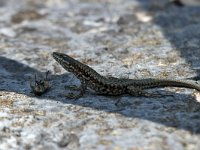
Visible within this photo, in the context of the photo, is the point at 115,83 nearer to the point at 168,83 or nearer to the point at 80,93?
the point at 80,93

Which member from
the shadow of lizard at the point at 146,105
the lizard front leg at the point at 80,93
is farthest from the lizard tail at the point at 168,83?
the lizard front leg at the point at 80,93

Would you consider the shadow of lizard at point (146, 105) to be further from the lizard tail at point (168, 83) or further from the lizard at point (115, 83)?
the lizard tail at point (168, 83)

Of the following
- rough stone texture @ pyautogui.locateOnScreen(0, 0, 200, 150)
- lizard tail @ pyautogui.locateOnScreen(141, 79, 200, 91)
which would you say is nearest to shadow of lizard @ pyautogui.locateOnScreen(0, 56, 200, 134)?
rough stone texture @ pyautogui.locateOnScreen(0, 0, 200, 150)

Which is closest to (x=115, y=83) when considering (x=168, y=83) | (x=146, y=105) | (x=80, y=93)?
(x=80, y=93)

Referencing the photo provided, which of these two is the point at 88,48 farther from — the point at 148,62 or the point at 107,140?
the point at 107,140

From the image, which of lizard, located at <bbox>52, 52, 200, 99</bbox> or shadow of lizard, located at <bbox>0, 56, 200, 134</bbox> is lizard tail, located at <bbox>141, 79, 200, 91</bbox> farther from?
shadow of lizard, located at <bbox>0, 56, 200, 134</bbox>

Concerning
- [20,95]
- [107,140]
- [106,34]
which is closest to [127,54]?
[106,34]
